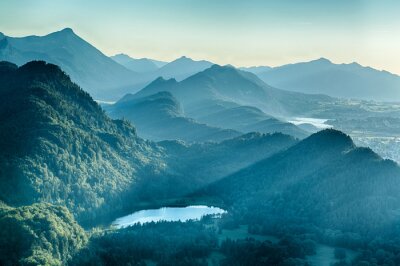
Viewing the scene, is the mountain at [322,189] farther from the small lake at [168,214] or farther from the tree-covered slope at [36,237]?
the tree-covered slope at [36,237]

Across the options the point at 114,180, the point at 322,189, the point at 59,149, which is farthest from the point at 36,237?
the point at 322,189

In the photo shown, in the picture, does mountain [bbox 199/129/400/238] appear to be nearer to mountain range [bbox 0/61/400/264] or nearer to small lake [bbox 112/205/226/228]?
mountain range [bbox 0/61/400/264]

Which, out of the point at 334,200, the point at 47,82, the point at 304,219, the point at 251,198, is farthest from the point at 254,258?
the point at 47,82

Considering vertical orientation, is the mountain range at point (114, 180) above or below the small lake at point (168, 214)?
above

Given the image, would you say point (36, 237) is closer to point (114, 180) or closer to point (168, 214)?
point (168, 214)

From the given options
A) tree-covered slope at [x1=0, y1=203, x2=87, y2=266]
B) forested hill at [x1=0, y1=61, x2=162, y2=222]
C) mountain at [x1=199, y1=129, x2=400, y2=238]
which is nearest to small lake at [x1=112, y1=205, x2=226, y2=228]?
forested hill at [x1=0, y1=61, x2=162, y2=222]

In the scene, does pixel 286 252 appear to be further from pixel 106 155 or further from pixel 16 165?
pixel 106 155

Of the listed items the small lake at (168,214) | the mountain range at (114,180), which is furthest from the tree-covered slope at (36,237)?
the small lake at (168,214)
